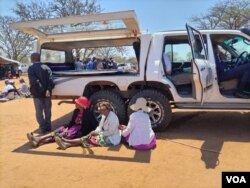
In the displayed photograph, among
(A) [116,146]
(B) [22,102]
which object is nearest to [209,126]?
(A) [116,146]

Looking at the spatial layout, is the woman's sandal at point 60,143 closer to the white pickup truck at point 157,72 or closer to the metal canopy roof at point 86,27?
the white pickup truck at point 157,72

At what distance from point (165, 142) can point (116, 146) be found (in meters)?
0.93

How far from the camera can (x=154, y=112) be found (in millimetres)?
7031

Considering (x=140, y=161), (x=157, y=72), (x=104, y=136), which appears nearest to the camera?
(x=140, y=161)

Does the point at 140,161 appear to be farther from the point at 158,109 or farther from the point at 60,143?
the point at 158,109

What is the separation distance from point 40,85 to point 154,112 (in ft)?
7.85

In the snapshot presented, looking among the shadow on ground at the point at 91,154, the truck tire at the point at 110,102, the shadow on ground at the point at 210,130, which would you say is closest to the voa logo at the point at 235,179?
the shadow on ground at the point at 210,130

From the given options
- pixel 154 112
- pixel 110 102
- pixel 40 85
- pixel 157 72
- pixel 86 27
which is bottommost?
pixel 154 112

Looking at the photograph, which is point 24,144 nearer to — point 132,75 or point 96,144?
point 96,144

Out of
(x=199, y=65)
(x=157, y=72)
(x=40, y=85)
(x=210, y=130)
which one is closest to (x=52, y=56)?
(x=40, y=85)

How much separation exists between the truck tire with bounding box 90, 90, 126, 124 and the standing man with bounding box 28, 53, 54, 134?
36.9 inches

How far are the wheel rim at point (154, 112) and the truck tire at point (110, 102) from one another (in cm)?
62

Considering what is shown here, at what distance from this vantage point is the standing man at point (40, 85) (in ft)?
23.3

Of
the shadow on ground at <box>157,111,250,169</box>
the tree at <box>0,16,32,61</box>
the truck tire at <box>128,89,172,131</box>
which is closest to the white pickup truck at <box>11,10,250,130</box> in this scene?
the truck tire at <box>128,89,172,131</box>
